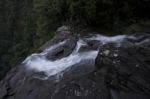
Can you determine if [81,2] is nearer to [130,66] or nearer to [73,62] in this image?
[73,62]

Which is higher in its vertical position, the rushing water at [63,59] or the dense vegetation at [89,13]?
the dense vegetation at [89,13]

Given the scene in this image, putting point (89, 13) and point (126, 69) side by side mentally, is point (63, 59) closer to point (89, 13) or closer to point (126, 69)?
point (126, 69)

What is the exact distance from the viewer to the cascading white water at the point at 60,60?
648cm

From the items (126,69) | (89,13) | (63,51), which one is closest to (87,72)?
(126,69)

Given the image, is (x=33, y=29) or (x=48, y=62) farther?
(x=33, y=29)

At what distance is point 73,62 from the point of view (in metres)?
6.52

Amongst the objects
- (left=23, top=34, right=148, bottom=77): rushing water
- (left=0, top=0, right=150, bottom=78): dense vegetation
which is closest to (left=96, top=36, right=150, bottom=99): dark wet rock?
(left=23, top=34, right=148, bottom=77): rushing water

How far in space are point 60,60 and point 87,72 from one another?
1.32 meters

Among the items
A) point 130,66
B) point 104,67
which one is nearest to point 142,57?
point 130,66

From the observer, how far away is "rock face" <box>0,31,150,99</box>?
5.16 m

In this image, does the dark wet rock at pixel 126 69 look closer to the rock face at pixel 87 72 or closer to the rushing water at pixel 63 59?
the rock face at pixel 87 72

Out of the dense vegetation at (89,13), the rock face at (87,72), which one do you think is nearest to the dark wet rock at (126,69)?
the rock face at (87,72)

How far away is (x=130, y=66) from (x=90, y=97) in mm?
1239

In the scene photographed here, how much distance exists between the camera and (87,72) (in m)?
5.78
